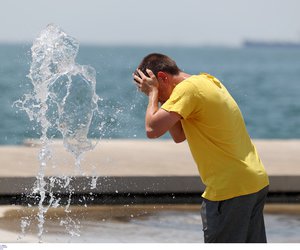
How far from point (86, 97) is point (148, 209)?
165 cm

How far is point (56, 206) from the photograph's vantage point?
27.9ft

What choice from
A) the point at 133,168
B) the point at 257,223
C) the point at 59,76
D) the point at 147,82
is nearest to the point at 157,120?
the point at 147,82

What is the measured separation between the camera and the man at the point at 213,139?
15.6 ft

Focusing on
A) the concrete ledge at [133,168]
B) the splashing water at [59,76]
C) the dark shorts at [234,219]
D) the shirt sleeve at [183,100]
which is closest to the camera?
the shirt sleeve at [183,100]

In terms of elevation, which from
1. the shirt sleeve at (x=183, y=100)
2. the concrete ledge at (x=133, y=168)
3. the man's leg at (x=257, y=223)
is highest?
the shirt sleeve at (x=183, y=100)

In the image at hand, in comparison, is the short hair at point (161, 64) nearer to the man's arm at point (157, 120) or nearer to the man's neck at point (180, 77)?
the man's neck at point (180, 77)

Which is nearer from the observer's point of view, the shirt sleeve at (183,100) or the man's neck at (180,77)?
the shirt sleeve at (183,100)

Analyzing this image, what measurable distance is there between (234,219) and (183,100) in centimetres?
58

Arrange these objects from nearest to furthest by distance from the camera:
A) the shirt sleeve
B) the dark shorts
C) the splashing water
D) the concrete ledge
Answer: the shirt sleeve
the dark shorts
the splashing water
the concrete ledge

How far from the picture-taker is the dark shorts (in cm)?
483

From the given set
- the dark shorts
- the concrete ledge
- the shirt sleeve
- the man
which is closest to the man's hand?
the man

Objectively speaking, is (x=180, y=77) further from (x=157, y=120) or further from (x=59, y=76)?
(x=59, y=76)

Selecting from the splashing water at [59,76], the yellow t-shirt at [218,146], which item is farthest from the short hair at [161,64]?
the splashing water at [59,76]

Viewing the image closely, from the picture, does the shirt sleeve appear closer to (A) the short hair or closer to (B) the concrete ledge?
(A) the short hair
